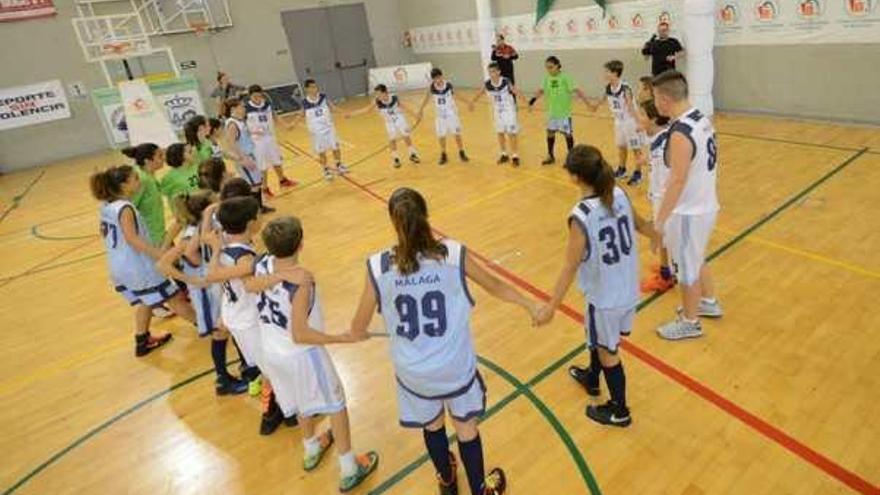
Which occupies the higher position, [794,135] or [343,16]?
[343,16]

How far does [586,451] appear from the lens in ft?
10.0

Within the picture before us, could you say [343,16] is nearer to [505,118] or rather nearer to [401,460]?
[505,118]

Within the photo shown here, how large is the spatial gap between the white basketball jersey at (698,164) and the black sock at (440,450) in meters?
2.02

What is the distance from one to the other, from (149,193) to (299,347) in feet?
9.57

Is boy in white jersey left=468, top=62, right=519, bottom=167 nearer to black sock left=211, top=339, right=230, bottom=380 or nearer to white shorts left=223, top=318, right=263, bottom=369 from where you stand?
black sock left=211, top=339, right=230, bottom=380

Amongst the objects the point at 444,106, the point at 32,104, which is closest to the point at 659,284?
the point at 444,106

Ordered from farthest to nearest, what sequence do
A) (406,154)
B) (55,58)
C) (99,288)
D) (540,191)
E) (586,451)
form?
(55,58), (406,154), (540,191), (99,288), (586,451)

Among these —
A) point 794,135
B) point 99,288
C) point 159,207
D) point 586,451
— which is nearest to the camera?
point 586,451

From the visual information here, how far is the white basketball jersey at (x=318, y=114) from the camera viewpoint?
348 inches

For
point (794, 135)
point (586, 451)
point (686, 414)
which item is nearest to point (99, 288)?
point (586, 451)

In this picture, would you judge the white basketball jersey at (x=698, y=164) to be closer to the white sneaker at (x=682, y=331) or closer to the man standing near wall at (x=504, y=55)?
the white sneaker at (x=682, y=331)

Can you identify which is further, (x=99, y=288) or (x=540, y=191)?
(x=540, y=191)

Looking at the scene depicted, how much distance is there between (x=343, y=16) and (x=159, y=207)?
16606 millimetres

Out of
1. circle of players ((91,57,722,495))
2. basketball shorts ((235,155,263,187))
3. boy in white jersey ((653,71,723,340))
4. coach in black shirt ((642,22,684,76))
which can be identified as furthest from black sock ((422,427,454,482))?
coach in black shirt ((642,22,684,76))
